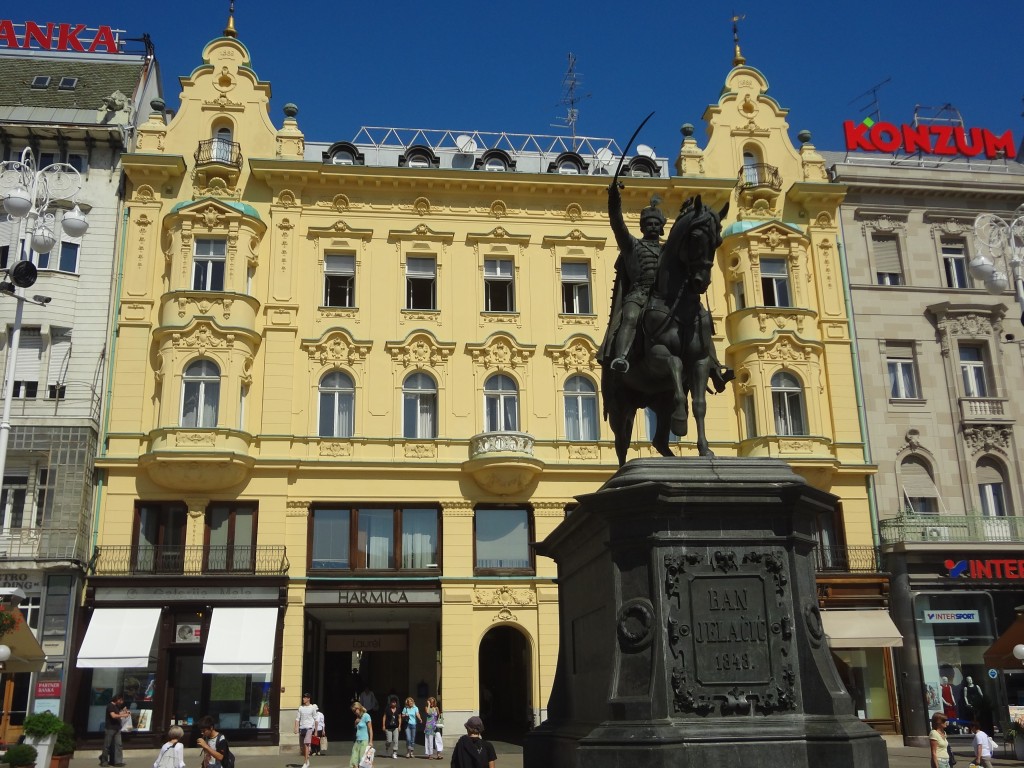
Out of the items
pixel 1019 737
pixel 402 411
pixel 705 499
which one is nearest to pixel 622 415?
pixel 705 499

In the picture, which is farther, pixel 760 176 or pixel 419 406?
pixel 760 176

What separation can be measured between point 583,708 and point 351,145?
27686 mm

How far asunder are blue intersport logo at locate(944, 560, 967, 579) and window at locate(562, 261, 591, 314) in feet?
44.4

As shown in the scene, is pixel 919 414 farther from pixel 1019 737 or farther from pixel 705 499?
pixel 705 499

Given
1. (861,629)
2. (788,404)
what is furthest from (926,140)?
(861,629)

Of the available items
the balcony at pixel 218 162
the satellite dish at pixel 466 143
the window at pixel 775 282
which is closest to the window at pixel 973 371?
the window at pixel 775 282

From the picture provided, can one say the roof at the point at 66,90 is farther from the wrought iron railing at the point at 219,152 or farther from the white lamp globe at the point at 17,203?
the white lamp globe at the point at 17,203

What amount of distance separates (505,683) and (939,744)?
20781mm

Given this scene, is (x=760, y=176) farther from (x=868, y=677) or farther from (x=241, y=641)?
(x=241, y=641)

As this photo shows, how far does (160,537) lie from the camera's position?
94.2 feet

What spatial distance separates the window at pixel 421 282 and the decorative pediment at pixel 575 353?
4145mm

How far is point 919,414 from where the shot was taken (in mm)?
33219

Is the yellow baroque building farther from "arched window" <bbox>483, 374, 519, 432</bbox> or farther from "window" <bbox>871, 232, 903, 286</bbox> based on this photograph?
"window" <bbox>871, 232, 903, 286</bbox>

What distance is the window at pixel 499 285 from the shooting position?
32906mm
